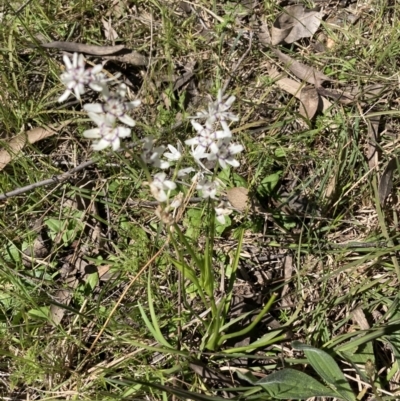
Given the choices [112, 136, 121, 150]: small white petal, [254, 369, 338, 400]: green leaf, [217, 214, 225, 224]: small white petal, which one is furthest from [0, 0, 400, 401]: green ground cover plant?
[112, 136, 121, 150]: small white petal

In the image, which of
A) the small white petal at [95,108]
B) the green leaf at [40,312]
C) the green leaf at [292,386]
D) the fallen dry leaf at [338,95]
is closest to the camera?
the small white petal at [95,108]

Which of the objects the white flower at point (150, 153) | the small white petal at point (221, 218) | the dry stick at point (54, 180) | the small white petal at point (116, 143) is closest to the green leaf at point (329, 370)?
the small white petal at point (221, 218)


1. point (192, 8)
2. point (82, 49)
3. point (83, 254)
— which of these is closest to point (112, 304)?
point (83, 254)

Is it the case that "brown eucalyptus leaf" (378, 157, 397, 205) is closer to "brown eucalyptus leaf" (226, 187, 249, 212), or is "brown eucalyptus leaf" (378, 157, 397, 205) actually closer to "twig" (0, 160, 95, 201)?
"brown eucalyptus leaf" (226, 187, 249, 212)

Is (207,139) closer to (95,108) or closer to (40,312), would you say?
(95,108)

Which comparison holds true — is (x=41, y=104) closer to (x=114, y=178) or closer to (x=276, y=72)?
(x=114, y=178)

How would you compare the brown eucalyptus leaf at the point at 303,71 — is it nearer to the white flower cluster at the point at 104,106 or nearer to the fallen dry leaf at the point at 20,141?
the fallen dry leaf at the point at 20,141
